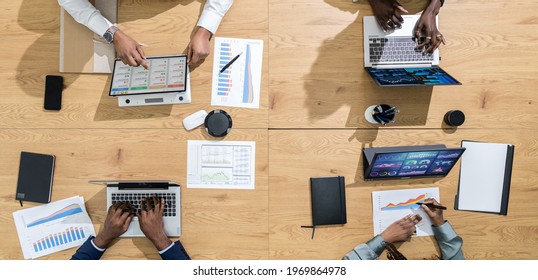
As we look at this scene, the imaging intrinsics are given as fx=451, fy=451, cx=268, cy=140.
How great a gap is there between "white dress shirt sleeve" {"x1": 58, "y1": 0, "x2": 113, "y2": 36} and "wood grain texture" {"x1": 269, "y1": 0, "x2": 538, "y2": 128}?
0.75 m

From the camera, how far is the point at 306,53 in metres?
2.07

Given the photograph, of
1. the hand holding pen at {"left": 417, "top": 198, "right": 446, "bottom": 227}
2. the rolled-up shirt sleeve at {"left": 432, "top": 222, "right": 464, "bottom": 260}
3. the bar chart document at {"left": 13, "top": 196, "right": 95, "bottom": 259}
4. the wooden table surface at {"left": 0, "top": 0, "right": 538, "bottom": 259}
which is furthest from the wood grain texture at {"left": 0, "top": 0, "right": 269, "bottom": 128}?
the rolled-up shirt sleeve at {"left": 432, "top": 222, "right": 464, "bottom": 260}

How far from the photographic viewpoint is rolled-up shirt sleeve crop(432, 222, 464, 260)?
201 cm

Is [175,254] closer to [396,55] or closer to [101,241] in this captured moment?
[101,241]

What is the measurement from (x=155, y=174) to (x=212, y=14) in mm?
763

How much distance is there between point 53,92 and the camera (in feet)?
6.68

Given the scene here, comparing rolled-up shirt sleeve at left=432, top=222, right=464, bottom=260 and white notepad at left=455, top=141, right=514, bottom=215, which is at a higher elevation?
white notepad at left=455, top=141, right=514, bottom=215

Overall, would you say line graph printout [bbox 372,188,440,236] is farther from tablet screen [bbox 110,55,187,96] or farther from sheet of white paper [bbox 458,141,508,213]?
tablet screen [bbox 110,55,187,96]

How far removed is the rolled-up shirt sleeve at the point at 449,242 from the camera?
2010mm

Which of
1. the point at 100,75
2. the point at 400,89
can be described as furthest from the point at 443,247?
the point at 100,75

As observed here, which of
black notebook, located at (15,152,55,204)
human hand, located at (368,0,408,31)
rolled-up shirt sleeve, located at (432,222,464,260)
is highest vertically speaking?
human hand, located at (368,0,408,31)

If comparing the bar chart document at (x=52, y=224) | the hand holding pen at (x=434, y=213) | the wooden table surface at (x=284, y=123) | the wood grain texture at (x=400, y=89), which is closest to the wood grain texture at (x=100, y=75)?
the wooden table surface at (x=284, y=123)

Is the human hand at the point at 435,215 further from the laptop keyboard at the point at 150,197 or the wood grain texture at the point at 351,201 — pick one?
the laptop keyboard at the point at 150,197

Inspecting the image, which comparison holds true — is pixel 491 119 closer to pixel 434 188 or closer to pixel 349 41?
pixel 434 188
